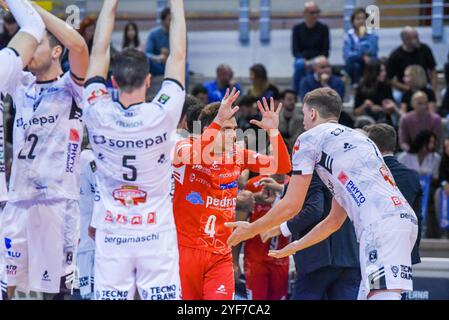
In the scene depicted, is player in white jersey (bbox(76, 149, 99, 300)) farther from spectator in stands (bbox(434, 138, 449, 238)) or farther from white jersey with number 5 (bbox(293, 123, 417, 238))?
spectator in stands (bbox(434, 138, 449, 238))

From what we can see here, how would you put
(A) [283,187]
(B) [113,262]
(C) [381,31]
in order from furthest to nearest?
(C) [381,31], (A) [283,187], (B) [113,262]

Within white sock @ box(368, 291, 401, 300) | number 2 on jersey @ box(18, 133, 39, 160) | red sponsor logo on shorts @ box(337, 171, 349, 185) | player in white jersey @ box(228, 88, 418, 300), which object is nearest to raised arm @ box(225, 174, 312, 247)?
player in white jersey @ box(228, 88, 418, 300)

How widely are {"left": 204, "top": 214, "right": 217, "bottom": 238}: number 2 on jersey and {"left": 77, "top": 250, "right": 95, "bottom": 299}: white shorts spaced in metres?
2.34

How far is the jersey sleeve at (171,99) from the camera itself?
700 centimetres

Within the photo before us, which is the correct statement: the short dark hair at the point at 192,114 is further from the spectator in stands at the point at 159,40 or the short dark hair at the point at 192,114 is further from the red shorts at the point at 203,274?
the spectator in stands at the point at 159,40

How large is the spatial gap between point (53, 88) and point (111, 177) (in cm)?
186

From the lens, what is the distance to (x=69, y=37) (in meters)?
7.82

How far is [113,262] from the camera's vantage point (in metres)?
7.06

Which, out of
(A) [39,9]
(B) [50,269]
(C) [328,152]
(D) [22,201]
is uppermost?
(A) [39,9]

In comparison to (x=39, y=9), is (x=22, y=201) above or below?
below

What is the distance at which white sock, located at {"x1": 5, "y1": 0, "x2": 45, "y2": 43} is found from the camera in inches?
287

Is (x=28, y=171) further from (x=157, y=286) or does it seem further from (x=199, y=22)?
(x=199, y=22)

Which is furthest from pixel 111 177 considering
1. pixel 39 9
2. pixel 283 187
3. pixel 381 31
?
pixel 381 31

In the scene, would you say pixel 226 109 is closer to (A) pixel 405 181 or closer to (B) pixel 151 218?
(B) pixel 151 218
